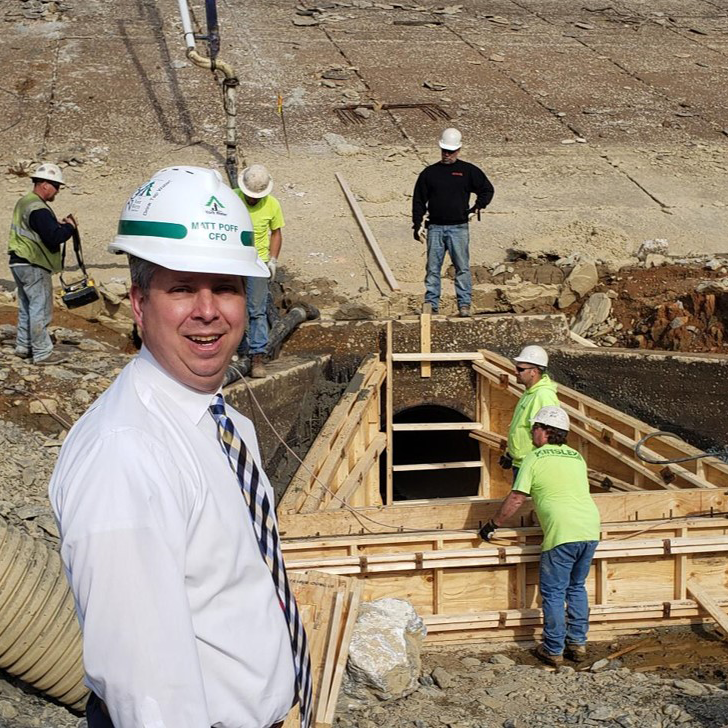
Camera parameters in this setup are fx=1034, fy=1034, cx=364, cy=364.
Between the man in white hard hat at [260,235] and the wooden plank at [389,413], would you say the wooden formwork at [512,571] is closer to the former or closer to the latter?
the man in white hard hat at [260,235]

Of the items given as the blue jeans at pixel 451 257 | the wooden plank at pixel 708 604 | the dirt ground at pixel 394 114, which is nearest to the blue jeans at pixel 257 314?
the blue jeans at pixel 451 257

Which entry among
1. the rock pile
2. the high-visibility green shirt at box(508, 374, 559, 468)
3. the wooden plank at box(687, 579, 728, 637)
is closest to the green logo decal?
the rock pile

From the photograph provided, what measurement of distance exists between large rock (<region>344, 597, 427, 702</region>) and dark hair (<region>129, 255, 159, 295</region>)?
13.5 ft

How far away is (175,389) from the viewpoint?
2115 mm

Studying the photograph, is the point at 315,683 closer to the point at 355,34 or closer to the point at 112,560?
the point at 112,560

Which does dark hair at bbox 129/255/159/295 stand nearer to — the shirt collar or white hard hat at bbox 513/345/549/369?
the shirt collar

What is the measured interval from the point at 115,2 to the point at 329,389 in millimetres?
15870

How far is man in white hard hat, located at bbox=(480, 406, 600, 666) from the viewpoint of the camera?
21.8ft

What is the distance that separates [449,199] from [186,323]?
8400 mm

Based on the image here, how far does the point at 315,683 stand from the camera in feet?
16.5

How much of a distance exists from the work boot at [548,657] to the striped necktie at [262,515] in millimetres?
4780

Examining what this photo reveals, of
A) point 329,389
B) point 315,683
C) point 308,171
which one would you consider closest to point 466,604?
point 315,683

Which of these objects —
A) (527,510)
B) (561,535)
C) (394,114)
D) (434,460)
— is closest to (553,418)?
(561,535)

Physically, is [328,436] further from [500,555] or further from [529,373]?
[500,555]
